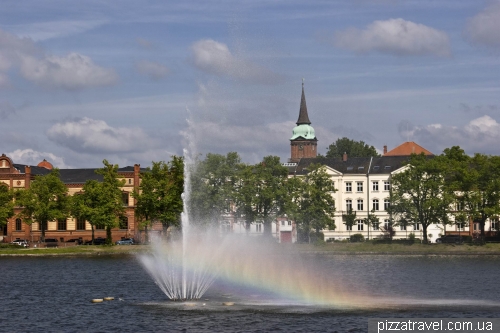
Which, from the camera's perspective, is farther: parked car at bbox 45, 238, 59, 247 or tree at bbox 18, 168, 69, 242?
parked car at bbox 45, 238, 59, 247

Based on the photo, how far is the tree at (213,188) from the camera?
13538cm

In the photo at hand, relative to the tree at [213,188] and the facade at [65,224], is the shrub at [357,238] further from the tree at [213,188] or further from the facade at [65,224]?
the facade at [65,224]

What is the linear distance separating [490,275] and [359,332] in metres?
43.7

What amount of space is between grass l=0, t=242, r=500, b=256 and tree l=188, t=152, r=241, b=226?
421 inches

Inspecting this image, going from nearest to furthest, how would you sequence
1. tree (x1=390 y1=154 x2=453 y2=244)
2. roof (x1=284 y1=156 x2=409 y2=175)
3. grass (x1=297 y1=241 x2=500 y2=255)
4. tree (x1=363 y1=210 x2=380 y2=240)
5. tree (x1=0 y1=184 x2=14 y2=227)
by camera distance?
grass (x1=297 y1=241 x2=500 y2=255), tree (x1=390 y1=154 x2=453 y2=244), tree (x1=0 y1=184 x2=14 y2=227), tree (x1=363 y1=210 x2=380 y2=240), roof (x1=284 y1=156 x2=409 y2=175)

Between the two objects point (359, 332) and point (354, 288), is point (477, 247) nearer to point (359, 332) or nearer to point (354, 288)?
point (354, 288)

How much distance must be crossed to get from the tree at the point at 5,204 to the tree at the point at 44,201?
169 cm

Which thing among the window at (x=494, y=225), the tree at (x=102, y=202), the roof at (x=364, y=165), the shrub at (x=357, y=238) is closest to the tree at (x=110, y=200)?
the tree at (x=102, y=202)

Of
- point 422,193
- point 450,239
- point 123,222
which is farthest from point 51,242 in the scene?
point 450,239

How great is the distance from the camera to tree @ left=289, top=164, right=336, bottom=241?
14362cm

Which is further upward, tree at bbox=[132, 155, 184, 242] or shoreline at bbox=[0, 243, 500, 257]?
tree at bbox=[132, 155, 184, 242]

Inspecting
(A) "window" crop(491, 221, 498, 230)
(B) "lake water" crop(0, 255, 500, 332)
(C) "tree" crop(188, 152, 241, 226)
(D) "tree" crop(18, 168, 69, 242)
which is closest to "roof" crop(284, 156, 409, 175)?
(A) "window" crop(491, 221, 498, 230)

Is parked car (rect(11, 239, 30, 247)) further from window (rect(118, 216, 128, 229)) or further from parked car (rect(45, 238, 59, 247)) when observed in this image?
window (rect(118, 216, 128, 229))

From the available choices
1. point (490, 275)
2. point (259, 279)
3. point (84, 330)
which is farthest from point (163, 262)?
point (490, 275)
